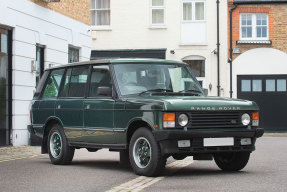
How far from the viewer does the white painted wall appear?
109ft

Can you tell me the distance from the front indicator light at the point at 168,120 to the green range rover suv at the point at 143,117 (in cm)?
1

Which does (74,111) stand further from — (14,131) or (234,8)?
(234,8)

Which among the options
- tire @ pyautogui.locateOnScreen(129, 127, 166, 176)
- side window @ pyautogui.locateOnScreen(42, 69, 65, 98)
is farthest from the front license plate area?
side window @ pyautogui.locateOnScreen(42, 69, 65, 98)

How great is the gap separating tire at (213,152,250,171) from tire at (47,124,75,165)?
110 inches

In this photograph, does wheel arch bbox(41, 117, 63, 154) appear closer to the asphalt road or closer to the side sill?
the asphalt road

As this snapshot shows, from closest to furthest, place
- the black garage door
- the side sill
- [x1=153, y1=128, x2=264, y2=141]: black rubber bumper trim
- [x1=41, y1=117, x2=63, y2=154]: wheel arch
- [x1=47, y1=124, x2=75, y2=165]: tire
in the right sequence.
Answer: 1. [x1=153, y1=128, x2=264, y2=141]: black rubber bumper trim
2. the side sill
3. [x1=47, y1=124, x2=75, y2=165]: tire
4. [x1=41, y1=117, x2=63, y2=154]: wheel arch
5. the black garage door

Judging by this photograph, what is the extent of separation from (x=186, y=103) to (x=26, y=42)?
1068 cm

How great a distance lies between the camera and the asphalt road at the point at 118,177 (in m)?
8.89

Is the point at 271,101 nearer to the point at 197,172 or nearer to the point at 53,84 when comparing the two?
the point at 53,84

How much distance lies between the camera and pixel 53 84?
13.5m

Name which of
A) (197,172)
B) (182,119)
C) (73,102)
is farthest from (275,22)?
(182,119)

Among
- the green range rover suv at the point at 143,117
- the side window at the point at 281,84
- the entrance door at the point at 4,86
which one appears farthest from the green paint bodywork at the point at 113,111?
the side window at the point at 281,84

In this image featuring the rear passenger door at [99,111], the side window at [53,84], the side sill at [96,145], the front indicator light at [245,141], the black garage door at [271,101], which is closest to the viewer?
the front indicator light at [245,141]

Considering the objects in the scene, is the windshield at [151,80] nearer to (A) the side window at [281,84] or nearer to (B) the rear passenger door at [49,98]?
(B) the rear passenger door at [49,98]
